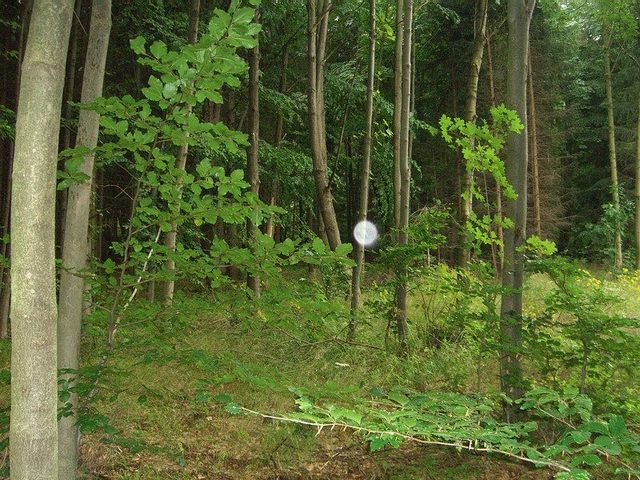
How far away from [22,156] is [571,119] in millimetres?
23712

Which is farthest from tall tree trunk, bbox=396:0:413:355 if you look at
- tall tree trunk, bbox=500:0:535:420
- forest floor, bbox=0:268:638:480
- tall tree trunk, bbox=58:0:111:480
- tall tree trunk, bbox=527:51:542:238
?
tall tree trunk, bbox=527:51:542:238

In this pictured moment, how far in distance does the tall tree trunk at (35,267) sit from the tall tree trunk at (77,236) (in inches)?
41.1

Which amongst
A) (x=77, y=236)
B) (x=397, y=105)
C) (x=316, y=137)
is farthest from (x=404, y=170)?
(x=77, y=236)

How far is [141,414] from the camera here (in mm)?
5176

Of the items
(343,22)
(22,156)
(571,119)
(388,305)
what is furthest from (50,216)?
(571,119)

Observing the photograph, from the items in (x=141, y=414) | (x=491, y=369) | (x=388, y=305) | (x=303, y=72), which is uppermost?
(x=303, y=72)

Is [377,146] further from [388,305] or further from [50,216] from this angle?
[50,216]

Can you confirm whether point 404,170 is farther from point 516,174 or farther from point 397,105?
point 516,174

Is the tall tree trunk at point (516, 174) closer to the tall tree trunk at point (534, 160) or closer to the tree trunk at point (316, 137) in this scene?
the tree trunk at point (316, 137)

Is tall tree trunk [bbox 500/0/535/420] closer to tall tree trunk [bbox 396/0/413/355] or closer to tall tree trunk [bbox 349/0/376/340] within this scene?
tall tree trunk [bbox 396/0/413/355]

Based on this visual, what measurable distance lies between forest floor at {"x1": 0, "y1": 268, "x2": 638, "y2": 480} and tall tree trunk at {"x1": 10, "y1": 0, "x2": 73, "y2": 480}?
87 centimetres

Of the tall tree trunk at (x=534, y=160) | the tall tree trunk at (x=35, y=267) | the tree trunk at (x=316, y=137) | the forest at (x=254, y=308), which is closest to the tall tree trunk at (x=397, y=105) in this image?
the forest at (x=254, y=308)

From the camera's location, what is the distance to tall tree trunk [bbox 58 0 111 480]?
242 centimetres

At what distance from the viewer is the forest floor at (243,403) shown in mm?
2605
